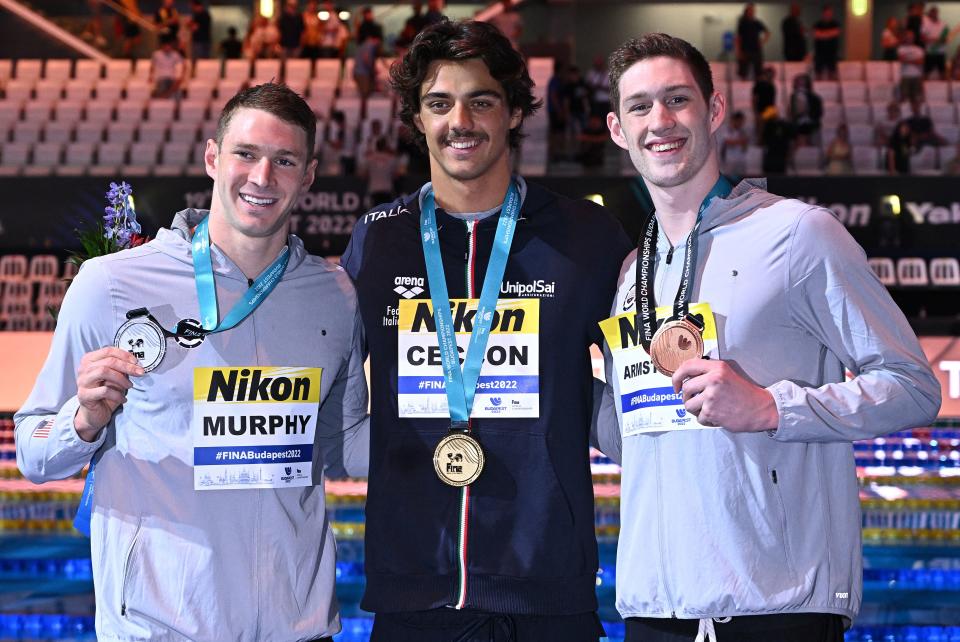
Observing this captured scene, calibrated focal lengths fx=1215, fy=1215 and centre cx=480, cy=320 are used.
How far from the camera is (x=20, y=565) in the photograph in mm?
6148

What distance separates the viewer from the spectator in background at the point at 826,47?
625 inches

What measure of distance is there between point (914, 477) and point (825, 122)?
7.48 m

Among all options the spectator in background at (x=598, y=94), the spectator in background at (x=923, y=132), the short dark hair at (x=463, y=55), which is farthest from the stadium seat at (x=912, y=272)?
the short dark hair at (x=463, y=55)

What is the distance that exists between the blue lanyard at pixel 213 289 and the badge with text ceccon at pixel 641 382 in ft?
2.49

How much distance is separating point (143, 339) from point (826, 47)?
14927 millimetres

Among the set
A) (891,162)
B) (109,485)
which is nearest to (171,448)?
(109,485)

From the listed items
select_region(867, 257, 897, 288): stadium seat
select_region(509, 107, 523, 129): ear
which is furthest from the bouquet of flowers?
select_region(867, 257, 897, 288): stadium seat

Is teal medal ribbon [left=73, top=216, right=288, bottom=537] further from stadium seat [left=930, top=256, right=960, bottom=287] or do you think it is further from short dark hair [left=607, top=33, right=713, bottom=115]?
stadium seat [left=930, top=256, right=960, bottom=287]

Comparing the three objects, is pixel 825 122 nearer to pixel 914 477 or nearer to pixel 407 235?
pixel 914 477

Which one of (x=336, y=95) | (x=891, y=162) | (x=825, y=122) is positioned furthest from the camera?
(x=336, y=95)

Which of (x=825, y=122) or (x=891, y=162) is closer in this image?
(x=891, y=162)

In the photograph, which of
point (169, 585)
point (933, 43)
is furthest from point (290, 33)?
point (169, 585)

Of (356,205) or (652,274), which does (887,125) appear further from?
(652,274)

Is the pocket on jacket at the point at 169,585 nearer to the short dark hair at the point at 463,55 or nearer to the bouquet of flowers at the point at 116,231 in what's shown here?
the bouquet of flowers at the point at 116,231
